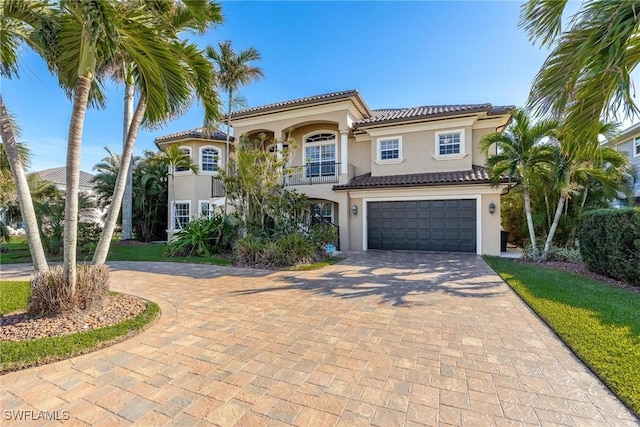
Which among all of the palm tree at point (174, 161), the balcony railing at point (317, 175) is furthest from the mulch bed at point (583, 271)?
the palm tree at point (174, 161)

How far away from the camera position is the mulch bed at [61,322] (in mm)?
4278

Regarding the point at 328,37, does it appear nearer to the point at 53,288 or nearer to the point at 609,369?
the point at 53,288

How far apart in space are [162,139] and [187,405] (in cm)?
2109

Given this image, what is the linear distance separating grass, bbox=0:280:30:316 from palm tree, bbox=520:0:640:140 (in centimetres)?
971

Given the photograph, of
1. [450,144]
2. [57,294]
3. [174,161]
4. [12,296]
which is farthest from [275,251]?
[174,161]

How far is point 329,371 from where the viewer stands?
346 centimetres

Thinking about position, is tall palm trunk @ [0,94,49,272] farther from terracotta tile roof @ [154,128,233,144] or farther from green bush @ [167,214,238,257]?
terracotta tile roof @ [154,128,233,144]

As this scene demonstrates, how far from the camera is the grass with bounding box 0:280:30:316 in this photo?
5461 mm

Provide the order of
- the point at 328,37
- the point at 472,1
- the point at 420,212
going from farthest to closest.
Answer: the point at 420,212, the point at 328,37, the point at 472,1

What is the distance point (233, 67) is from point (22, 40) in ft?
37.1

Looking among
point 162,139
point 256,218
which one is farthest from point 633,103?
point 162,139

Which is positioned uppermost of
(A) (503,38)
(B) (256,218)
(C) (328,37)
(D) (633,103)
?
(C) (328,37)

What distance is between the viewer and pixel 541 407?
284cm

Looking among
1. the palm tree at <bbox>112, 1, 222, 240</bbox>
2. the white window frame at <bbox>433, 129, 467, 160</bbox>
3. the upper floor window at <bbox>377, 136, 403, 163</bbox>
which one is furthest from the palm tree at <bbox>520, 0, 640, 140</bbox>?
the upper floor window at <bbox>377, 136, 403, 163</bbox>
